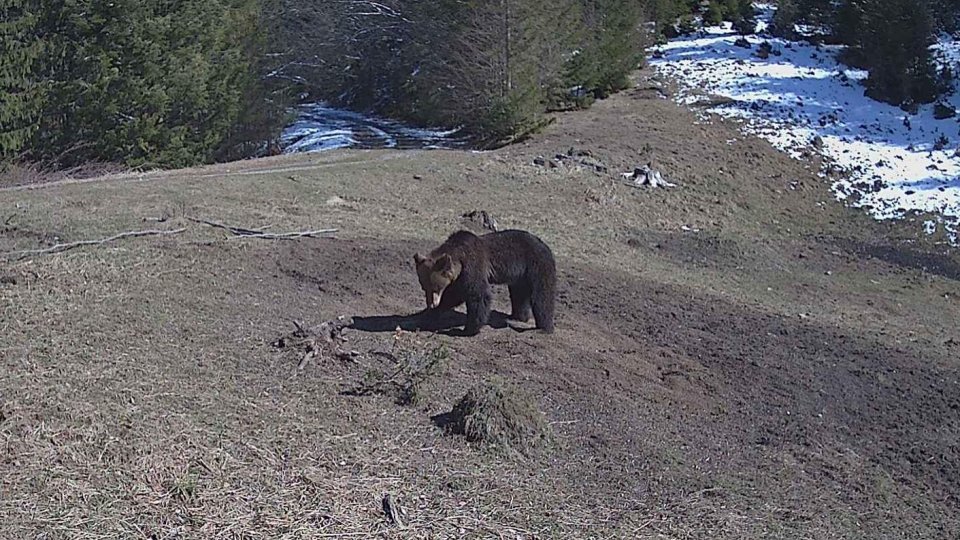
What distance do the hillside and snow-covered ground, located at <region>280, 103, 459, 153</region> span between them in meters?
11.7

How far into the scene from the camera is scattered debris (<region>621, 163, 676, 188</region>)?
19.7 m

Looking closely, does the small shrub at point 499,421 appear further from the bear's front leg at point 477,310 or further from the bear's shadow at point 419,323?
the bear's shadow at point 419,323

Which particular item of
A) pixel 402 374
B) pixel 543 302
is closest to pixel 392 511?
pixel 402 374

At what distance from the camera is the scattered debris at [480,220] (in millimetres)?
14664

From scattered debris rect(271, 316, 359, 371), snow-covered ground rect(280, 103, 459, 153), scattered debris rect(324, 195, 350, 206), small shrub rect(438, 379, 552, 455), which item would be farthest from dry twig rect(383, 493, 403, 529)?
snow-covered ground rect(280, 103, 459, 153)

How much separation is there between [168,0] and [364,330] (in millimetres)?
20790

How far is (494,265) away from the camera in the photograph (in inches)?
342

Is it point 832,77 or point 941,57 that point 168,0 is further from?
point 941,57

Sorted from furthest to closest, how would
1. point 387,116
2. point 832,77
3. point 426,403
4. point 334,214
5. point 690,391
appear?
1. point 387,116
2. point 832,77
3. point 334,214
4. point 690,391
5. point 426,403

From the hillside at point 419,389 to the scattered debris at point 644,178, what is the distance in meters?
4.16


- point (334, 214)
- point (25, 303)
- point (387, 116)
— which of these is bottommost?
point (387, 116)

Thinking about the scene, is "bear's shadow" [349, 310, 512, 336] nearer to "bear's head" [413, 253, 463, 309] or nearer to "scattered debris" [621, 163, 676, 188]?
"bear's head" [413, 253, 463, 309]

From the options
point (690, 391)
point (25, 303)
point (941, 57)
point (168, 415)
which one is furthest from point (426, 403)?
point (941, 57)

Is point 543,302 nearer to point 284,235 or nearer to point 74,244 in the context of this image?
point 284,235
